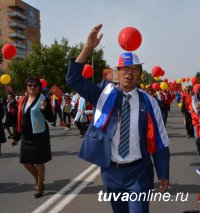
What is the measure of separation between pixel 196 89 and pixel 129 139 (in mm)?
5185

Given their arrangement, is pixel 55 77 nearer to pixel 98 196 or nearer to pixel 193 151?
pixel 193 151

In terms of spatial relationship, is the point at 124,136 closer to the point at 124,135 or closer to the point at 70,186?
the point at 124,135

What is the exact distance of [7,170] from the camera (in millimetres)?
7773

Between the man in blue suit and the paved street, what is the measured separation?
1939 mm

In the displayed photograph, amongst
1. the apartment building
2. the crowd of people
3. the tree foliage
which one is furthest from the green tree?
the apartment building

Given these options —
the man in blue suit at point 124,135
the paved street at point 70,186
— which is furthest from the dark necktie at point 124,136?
the paved street at point 70,186

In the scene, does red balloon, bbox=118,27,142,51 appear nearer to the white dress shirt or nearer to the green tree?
the white dress shirt

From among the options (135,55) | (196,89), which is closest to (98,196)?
(135,55)

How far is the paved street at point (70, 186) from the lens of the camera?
5043 mm

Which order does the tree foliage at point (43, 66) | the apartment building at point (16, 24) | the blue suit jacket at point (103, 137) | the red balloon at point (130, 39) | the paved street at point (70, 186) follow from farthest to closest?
the apartment building at point (16, 24) < the tree foliage at point (43, 66) < the red balloon at point (130, 39) < the paved street at point (70, 186) < the blue suit jacket at point (103, 137)

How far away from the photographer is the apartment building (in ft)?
328

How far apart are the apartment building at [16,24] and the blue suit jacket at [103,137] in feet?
315

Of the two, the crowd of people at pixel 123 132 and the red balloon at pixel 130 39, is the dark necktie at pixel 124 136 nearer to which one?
the crowd of people at pixel 123 132

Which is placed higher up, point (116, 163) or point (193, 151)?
point (116, 163)
